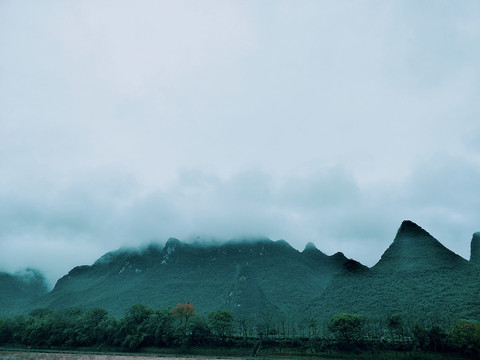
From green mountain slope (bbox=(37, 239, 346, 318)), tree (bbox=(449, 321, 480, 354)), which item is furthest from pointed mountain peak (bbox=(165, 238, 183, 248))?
tree (bbox=(449, 321, 480, 354))

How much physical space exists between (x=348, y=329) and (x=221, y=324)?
26896 mm

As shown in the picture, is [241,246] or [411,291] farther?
[241,246]

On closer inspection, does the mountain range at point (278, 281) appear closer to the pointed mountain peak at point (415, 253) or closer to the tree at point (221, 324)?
the pointed mountain peak at point (415, 253)

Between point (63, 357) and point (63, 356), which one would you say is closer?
point (63, 357)

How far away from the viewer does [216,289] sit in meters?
140

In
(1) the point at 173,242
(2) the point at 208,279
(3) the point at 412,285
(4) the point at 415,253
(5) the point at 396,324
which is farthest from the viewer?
(1) the point at 173,242

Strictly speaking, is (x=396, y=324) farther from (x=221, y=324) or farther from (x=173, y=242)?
(x=173, y=242)

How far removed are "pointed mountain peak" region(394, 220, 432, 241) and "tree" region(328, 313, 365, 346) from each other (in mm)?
72821

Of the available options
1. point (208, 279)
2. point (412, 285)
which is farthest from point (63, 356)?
point (412, 285)

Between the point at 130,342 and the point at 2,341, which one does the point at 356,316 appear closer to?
the point at 130,342

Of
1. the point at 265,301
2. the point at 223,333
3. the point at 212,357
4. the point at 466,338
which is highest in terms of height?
the point at 265,301

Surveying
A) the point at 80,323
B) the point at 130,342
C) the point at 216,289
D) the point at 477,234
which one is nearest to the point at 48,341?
the point at 80,323

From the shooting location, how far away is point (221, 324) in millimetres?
74062

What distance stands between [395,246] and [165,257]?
108 m
